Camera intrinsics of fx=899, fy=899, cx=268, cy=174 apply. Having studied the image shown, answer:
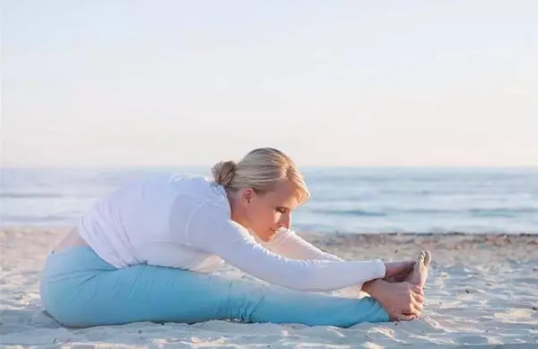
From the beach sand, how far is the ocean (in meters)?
7.54

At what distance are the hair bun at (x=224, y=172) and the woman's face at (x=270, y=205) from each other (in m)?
0.11

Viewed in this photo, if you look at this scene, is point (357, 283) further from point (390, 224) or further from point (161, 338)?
point (390, 224)

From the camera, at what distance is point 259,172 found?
4.10m

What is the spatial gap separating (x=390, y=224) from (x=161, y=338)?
13.3 meters

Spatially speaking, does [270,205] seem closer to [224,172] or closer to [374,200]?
[224,172]

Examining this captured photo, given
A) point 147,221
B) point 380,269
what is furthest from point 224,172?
point 380,269

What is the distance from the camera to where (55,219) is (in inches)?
677

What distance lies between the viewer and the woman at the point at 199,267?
402 centimetres

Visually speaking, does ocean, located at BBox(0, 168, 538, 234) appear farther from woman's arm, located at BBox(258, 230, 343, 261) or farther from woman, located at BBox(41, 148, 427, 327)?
woman, located at BBox(41, 148, 427, 327)

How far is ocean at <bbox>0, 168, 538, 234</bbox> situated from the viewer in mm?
16672

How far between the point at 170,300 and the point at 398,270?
1085 millimetres

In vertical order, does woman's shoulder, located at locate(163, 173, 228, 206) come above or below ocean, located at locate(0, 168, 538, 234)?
above

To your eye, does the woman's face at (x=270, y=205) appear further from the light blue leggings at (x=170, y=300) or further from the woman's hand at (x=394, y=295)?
the woman's hand at (x=394, y=295)

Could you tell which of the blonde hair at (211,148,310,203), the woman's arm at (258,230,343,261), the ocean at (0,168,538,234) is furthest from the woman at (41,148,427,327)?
the ocean at (0,168,538,234)
